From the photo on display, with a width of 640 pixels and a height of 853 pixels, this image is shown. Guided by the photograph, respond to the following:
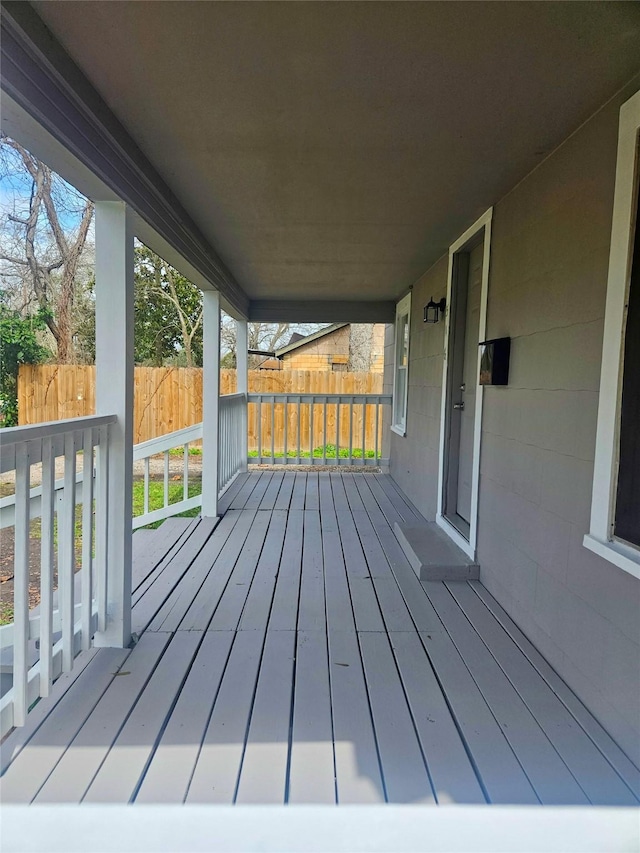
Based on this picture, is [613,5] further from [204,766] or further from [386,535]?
[386,535]

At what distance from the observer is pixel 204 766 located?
1435mm

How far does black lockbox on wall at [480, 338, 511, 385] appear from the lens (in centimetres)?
261

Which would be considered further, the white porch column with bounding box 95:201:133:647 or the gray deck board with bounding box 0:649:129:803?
the white porch column with bounding box 95:201:133:647

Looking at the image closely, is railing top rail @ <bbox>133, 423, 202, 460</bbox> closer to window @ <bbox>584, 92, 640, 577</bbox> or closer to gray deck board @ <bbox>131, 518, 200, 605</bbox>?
gray deck board @ <bbox>131, 518, 200, 605</bbox>

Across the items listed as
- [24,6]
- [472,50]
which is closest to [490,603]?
[472,50]

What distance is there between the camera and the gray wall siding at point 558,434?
168cm

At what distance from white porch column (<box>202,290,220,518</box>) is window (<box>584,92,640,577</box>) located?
315 cm

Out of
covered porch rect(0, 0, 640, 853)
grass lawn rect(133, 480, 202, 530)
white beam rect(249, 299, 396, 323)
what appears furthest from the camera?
white beam rect(249, 299, 396, 323)

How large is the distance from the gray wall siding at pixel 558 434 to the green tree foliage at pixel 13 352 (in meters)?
5.12

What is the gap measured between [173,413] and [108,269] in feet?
21.9

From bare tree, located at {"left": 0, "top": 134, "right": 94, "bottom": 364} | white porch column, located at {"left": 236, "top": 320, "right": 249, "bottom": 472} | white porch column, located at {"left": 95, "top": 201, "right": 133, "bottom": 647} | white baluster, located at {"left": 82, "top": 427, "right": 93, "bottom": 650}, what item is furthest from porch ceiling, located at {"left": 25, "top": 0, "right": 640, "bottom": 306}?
bare tree, located at {"left": 0, "top": 134, "right": 94, "bottom": 364}

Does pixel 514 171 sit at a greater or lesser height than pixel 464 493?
greater

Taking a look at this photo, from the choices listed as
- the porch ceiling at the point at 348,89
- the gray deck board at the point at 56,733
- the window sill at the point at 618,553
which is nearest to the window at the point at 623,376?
the window sill at the point at 618,553

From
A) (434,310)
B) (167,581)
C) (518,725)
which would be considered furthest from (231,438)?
(518,725)
